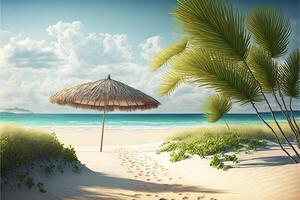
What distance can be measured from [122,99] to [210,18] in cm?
744

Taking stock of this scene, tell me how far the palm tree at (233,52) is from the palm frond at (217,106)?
4.85 m

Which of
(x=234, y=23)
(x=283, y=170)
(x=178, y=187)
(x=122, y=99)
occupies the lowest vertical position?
(x=178, y=187)

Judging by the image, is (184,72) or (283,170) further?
(283,170)

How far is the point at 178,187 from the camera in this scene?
7438 mm

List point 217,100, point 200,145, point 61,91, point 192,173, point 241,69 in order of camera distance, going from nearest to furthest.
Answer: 1. point 241,69
2. point 192,173
3. point 200,145
4. point 217,100
5. point 61,91

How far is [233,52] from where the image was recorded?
6.10 meters

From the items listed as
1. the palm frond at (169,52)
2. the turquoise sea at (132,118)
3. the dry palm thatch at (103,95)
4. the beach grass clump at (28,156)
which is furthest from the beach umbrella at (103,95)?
the turquoise sea at (132,118)

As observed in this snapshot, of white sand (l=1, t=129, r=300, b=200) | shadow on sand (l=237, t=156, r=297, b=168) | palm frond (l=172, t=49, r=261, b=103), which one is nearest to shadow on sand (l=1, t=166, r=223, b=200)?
white sand (l=1, t=129, r=300, b=200)

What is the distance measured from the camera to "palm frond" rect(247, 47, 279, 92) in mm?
6711

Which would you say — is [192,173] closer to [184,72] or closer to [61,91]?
[184,72]

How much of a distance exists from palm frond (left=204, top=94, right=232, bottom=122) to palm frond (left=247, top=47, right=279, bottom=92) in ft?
17.1

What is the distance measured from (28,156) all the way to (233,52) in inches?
159

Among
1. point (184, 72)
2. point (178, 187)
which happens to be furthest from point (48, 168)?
point (184, 72)

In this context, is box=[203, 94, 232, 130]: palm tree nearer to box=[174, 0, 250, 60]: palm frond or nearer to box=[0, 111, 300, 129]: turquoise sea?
box=[174, 0, 250, 60]: palm frond
